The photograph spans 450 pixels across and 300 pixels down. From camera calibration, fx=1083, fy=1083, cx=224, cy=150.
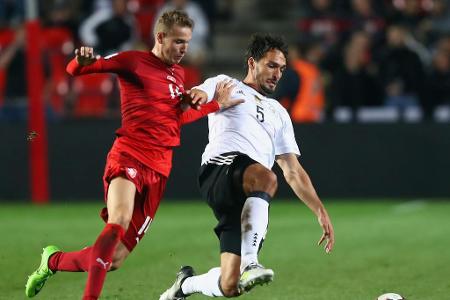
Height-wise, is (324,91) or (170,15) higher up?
(170,15)

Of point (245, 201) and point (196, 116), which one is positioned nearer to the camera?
point (245, 201)

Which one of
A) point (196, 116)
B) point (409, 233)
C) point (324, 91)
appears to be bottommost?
point (409, 233)

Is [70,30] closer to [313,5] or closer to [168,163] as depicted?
[313,5]

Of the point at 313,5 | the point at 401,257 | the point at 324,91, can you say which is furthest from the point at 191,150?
the point at 401,257

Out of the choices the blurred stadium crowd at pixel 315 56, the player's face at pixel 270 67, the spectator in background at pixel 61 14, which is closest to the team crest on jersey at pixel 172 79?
the player's face at pixel 270 67

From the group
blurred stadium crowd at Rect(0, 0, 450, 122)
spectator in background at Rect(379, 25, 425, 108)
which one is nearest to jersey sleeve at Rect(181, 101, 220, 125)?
blurred stadium crowd at Rect(0, 0, 450, 122)

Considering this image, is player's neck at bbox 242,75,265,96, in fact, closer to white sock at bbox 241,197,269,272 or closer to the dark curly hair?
the dark curly hair

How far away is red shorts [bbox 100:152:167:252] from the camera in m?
7.29

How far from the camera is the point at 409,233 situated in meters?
12.7

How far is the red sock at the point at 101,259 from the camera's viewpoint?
6.61 meters

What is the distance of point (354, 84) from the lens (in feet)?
53.7

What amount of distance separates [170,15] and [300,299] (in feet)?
7.62

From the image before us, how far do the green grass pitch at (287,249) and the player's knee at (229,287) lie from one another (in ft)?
3.54

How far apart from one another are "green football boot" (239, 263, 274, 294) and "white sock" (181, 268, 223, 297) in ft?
1.20
